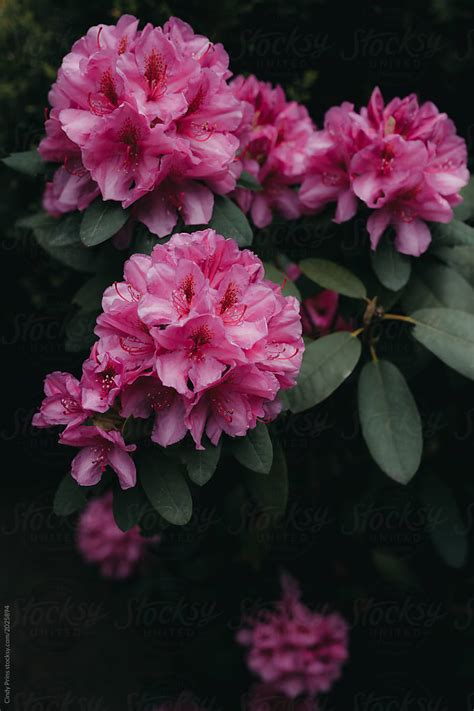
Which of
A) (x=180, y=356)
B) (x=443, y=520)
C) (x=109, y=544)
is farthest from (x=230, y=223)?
(x=109, y=544)

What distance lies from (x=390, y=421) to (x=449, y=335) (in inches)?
6.9

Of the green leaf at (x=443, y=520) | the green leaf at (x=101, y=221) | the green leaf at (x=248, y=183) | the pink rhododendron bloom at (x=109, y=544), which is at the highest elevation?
the green leaf at (x=248, y=183)

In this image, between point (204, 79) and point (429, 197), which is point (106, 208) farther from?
point (429, 197)

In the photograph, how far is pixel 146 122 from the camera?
1041 millimetres

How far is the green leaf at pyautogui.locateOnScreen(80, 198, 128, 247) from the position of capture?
1104 mm

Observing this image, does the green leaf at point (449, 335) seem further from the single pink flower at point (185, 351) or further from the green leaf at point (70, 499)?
the green leaf at point (70, 499)

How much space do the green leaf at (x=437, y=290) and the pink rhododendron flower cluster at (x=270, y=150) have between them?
0.26 m

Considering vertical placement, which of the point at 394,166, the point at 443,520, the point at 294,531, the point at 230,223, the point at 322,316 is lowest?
the point at 294,531

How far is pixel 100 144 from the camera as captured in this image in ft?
3.52

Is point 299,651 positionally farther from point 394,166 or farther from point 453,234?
point 394,166

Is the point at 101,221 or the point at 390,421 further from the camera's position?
the point at 390,421

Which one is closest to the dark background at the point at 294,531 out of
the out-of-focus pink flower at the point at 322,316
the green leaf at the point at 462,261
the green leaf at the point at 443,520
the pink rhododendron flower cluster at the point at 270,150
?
the green leaf at the point at 443,520

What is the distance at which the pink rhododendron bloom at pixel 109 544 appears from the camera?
7.35 feet

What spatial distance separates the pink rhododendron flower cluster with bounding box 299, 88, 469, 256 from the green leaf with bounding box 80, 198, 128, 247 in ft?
1.27
